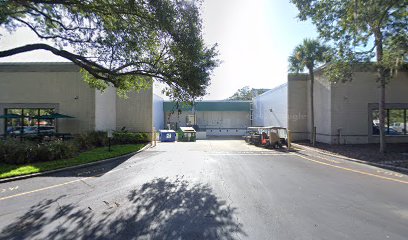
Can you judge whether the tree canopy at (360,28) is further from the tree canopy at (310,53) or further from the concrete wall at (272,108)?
the concrete wall at (272,108)

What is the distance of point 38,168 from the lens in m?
9.87

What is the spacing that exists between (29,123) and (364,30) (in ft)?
79.0

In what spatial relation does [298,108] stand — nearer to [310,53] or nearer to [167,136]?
[310,53]

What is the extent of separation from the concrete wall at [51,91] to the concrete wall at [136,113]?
3.26 m

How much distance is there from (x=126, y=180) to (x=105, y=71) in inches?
260

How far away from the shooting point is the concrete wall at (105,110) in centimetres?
1961

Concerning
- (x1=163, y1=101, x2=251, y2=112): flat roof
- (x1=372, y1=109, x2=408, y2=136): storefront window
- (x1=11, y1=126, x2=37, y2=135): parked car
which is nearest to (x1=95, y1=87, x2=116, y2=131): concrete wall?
(x1=11, y1=126, x2=37, y2=135): parked car

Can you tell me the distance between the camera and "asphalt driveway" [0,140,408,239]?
4.48 metres

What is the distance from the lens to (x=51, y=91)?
19.2 metres

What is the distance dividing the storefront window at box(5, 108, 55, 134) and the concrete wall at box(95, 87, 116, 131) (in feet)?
11.6

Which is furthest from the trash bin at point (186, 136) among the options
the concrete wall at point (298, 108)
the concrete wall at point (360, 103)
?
the concrete wall at point (360, 103)

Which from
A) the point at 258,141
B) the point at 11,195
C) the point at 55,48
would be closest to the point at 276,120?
the point at 258,141

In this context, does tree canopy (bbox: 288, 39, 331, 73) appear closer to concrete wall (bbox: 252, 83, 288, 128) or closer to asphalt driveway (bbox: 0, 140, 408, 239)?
concrete wall (bbox: 252, 83, 288, 128)

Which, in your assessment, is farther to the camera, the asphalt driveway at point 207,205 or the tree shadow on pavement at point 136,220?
the asphalt driveway at point 207,205
